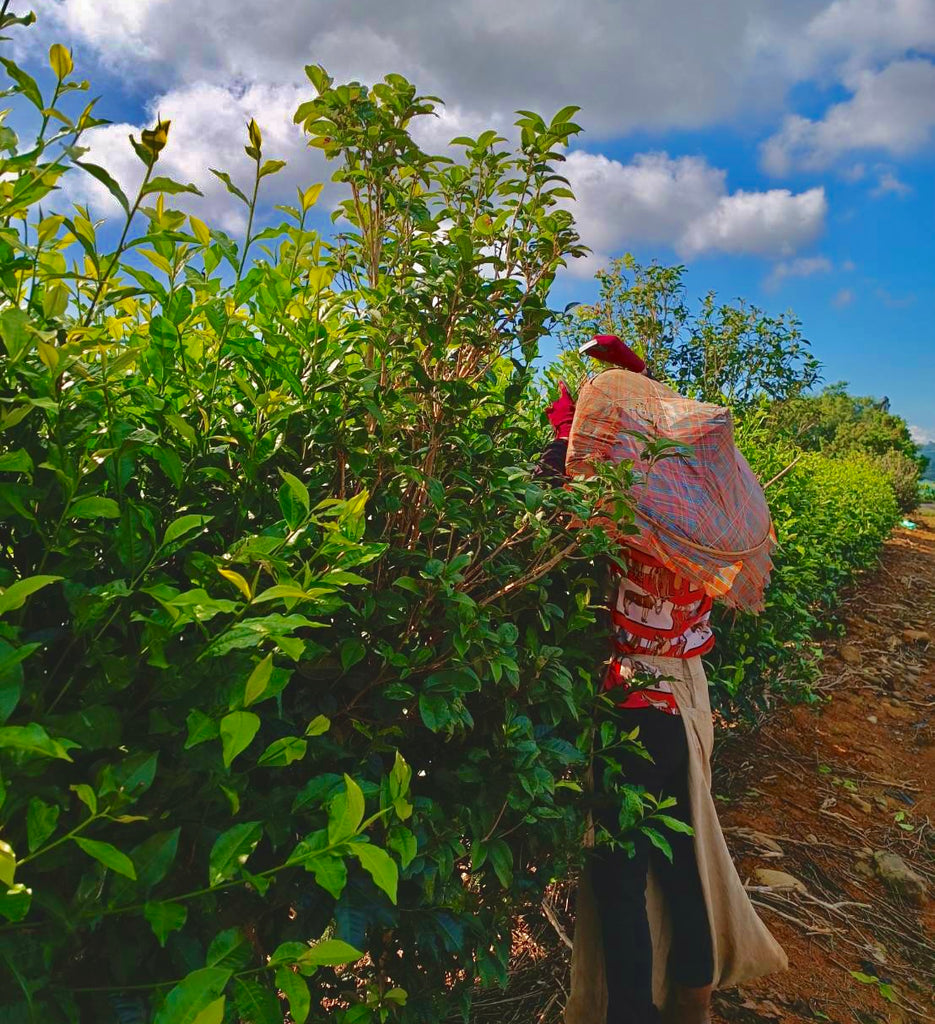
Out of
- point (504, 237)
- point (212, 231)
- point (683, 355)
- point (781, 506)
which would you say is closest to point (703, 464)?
point (504, 237)

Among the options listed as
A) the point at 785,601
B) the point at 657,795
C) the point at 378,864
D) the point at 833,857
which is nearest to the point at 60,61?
the point at 378,864

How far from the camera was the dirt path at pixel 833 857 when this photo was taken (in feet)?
9.38

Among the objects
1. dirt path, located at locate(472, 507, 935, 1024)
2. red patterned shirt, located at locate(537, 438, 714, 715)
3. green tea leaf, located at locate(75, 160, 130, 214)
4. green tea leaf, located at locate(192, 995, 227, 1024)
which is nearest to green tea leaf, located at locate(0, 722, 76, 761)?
green tea leaf, located at locate(192, 995, 227, 1024)

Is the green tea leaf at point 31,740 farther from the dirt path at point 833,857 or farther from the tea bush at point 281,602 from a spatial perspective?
the dirt path at point 833,857

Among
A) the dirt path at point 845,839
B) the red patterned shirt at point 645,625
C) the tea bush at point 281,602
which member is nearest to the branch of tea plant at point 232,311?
the tea bush at point 281,602

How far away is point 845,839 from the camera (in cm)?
411

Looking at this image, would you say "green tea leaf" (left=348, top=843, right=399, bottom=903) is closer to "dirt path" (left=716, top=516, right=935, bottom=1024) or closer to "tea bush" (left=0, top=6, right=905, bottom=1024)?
"tea bush" (left=0, top=6, right=905, bottom=1024)

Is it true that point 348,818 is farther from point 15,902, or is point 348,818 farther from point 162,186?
point 162,186

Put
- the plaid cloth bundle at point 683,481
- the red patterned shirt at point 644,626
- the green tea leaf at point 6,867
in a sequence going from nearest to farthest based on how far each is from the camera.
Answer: the green tea leaf at point 6,867
the plaid cloth bundle at point 683,481
the red patterned shirt at point 644,626

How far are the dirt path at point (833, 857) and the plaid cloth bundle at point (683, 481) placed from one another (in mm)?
1153

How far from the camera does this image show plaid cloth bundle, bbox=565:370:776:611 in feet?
6.67

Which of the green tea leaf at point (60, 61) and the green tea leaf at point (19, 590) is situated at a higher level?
the green tea leaf at point (60, 61)

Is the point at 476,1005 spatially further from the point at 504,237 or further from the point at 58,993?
the point at 504,237

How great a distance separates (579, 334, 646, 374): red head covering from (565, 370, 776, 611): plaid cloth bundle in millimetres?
116
